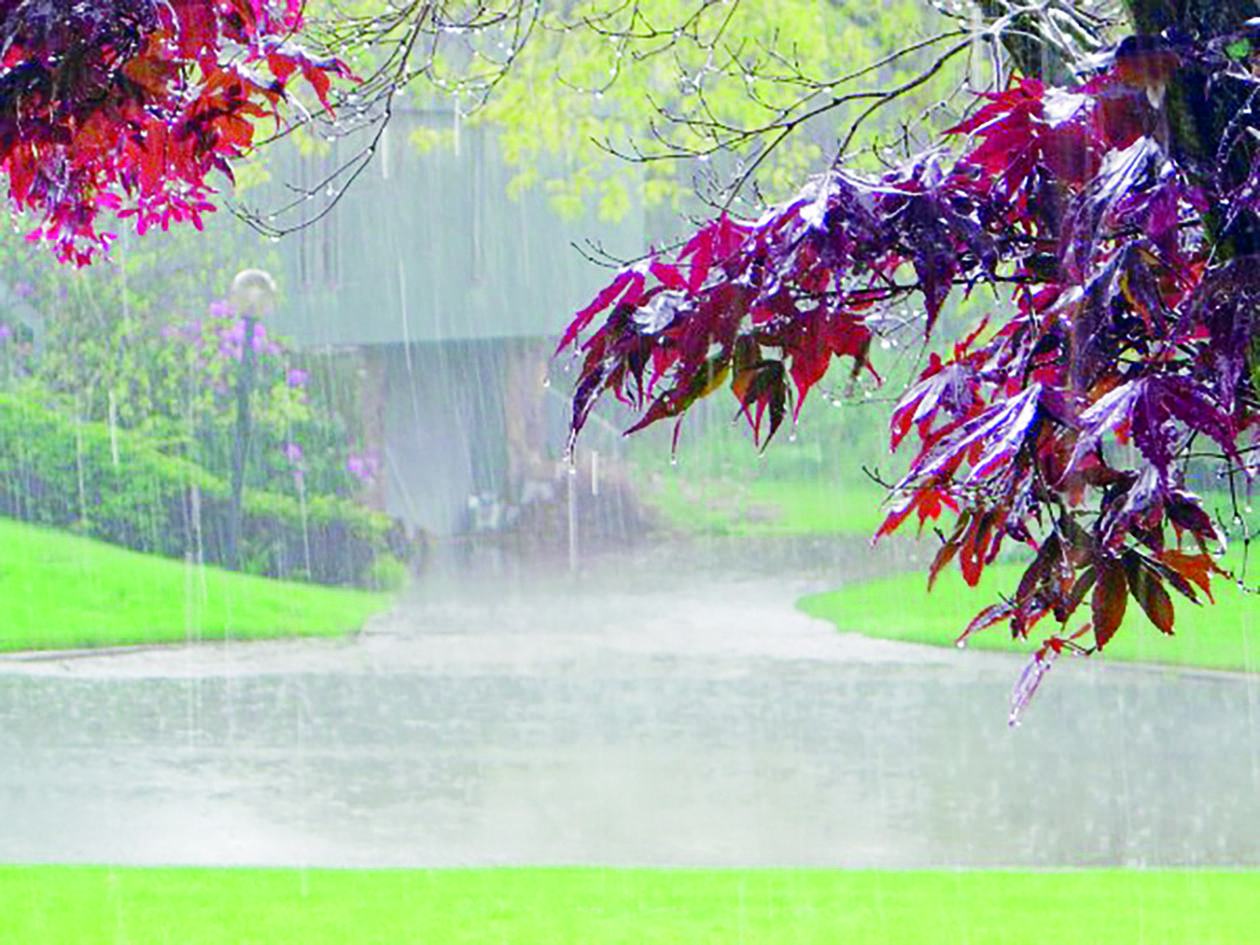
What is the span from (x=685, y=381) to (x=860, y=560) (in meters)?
17.6

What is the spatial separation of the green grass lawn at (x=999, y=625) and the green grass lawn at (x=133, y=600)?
4.14 meters

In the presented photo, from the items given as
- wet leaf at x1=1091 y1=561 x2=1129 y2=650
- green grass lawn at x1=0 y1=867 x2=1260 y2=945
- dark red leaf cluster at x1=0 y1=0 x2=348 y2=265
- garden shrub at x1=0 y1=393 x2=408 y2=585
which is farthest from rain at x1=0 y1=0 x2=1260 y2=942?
dark red leaf cluster at x1=0 y1=0 x2=348 y2=265

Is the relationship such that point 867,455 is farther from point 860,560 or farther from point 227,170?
point 227,170

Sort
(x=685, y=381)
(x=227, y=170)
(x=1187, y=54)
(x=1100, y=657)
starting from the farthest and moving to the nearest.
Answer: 1. (x=1100, y=657)
2. (x=227, y=170)
3. (x=685, y=381)
4. (x=1187, y=54)

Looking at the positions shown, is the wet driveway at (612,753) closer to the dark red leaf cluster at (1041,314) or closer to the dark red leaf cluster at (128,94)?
the dark red leaf cluster at (128,94)

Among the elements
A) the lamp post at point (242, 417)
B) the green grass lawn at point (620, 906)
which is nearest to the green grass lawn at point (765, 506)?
the lamp post at point (242, 417)

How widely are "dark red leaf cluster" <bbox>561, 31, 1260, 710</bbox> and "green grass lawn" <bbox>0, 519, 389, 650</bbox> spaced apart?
1299 cm

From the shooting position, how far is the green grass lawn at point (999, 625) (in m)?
14.1

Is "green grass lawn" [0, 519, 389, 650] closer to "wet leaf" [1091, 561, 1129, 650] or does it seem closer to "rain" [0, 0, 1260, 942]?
"rain" [0, 0, 1260, 942]

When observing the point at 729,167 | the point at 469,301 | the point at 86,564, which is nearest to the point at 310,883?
the point at 86,564

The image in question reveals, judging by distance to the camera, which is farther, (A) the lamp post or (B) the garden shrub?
(B) the garden shrub

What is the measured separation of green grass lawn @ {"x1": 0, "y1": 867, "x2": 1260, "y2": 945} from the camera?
16.6ft

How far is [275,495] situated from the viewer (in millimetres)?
17234

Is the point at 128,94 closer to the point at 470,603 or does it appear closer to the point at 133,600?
the point at 133,600
